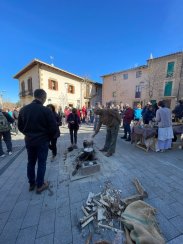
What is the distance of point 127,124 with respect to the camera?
6.04m

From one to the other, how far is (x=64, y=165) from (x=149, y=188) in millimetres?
2177

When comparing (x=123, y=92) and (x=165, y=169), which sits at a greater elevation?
(x=123, y=92)

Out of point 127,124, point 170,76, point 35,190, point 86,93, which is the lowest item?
point 35,190

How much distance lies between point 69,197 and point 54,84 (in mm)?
16017

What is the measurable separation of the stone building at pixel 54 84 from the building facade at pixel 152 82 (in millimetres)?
5147

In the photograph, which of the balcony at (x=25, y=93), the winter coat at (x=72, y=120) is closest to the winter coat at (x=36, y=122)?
the winter coat at (x=72, y=120)

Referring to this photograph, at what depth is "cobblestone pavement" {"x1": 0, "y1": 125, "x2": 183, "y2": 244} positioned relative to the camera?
161 centimetres

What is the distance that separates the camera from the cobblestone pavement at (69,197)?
5.30 ft

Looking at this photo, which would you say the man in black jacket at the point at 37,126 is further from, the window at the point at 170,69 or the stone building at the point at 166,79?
the window at the point at 170,69

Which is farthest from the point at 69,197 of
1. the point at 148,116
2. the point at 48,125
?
the point at 148,116

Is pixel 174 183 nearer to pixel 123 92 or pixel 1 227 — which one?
pixel 1 227

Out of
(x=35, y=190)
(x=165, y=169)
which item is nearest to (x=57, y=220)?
(x=35, y=190)

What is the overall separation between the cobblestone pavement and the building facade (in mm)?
16069

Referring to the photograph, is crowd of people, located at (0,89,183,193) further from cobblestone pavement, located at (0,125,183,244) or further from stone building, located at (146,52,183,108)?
stone building, located at (146,52,183,108)
